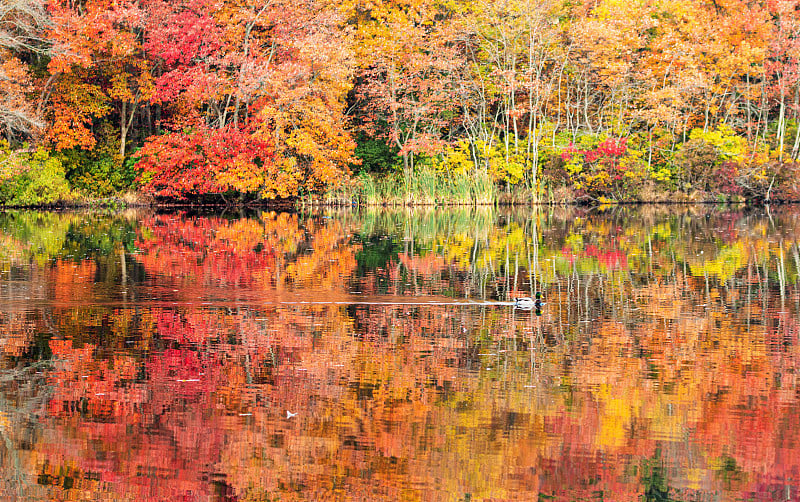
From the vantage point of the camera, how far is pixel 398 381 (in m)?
6.76

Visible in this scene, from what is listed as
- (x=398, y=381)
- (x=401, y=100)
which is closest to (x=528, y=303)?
(x=398, y=381)

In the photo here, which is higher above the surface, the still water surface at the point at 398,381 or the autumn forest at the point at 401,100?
the autumn forest at the point at 401,100

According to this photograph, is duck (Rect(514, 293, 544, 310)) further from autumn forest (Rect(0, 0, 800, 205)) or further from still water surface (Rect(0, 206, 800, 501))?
autumn forest (Rect(0, 0, 800, 205))

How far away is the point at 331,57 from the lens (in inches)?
1369

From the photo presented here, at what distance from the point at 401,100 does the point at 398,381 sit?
30.7 m

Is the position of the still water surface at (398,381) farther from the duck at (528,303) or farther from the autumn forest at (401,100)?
the autumn forest at (401,100)

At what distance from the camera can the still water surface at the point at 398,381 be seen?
4.83 metres

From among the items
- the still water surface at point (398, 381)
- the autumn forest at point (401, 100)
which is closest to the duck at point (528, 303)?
the still water surface at point (398, 381)

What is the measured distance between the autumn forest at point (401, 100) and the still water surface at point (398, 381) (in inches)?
758

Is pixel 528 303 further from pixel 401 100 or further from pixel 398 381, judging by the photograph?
pixel 401 100

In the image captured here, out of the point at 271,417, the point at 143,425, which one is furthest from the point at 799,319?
the point at 143,425

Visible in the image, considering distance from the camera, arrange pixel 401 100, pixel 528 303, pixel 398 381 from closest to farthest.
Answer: pixel 398 381 → pixel 528 303 → pixel 401 100

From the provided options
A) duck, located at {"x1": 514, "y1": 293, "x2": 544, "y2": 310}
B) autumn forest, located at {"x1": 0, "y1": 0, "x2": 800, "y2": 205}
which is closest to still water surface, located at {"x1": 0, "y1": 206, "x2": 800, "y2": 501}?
duck, located at {"x1": 514, "y1": 293, "x2": 544, "y2": 310}

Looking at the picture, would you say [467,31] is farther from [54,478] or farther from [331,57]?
[54,478]
